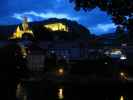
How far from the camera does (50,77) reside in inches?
1364

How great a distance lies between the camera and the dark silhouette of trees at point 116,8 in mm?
24803

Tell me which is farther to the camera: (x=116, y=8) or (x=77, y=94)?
(x=116, y=8)

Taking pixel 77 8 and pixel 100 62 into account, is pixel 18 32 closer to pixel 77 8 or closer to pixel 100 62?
pixel 100 62

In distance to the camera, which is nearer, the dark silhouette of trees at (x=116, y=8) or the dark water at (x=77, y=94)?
the dark water at (x=77, y=94)

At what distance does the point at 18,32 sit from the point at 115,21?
9155cm

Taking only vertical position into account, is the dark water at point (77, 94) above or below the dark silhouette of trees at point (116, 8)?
below

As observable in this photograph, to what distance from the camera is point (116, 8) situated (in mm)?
25531

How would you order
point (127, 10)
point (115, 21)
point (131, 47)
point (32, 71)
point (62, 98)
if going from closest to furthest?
point (62, 98) → point (127, 10) → point (115, 21) → point (32, 71) → point (131, 47)

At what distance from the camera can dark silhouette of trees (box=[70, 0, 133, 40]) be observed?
2480 centimetres

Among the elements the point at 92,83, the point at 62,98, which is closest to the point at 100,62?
the point at 92,83

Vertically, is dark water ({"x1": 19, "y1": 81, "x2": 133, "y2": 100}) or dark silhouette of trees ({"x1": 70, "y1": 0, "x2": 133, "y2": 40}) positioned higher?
dark silhouette of trees ({"x1": 70, "y1": 0, "x2": 133, "y2": 40})

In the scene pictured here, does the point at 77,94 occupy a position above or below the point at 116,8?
below

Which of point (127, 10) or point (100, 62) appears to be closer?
point (127, 10)

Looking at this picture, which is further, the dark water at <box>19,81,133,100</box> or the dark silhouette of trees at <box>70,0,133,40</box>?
the dark silhouette of trees at <box>70,0,133,40</box>
